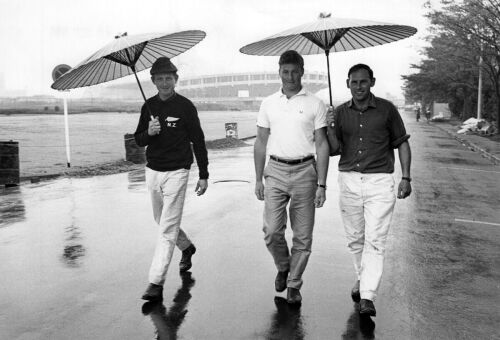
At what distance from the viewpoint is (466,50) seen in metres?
34.0

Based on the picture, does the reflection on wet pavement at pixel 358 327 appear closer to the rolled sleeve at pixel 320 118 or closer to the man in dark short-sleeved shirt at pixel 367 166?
the man in dark short-sleeved shirt at pixel 367 166

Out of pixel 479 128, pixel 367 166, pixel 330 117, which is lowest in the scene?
pixel 479 128

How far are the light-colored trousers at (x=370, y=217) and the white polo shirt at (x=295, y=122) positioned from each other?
46 cm

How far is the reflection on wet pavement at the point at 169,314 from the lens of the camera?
14.3ft

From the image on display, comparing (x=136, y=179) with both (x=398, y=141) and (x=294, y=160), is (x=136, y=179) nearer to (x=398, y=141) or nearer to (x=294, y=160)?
(x=294, y=160)

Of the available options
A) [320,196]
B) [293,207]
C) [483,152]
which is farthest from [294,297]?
[483,152]

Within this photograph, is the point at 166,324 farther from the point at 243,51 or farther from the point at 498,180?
the point at 498,180

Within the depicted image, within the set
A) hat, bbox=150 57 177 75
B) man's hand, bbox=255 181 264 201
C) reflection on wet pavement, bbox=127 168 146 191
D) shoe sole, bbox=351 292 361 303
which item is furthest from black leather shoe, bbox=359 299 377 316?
reflection on wet pavement, bbox=127 168 146 191

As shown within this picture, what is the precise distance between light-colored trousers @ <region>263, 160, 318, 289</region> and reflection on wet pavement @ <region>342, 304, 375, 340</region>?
1.84 ft

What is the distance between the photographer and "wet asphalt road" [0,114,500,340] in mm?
4469

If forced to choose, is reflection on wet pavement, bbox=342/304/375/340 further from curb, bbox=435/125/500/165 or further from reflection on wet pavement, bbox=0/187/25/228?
curb, bbox=435/125/500/165

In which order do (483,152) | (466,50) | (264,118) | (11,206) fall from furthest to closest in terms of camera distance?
(466,50) → (483,152) → (11,206) → (264,118)

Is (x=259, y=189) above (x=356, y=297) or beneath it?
above

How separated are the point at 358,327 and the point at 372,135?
151cm
